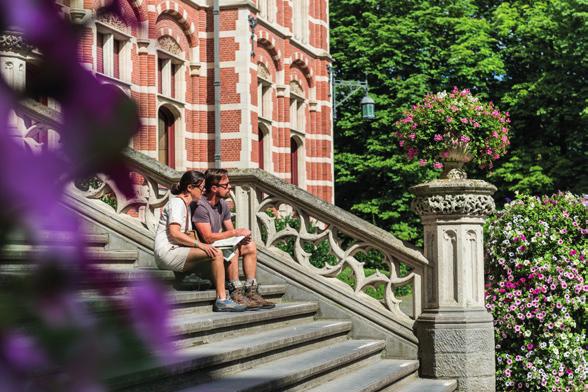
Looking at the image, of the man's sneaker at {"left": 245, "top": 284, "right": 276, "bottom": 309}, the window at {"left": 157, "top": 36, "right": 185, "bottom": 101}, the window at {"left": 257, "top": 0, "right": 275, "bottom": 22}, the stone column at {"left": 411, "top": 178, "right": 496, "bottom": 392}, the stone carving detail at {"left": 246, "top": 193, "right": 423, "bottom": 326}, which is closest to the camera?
the man's sneaker at {"left": 245, "top": 284, "right": 276, "bottom": 309}

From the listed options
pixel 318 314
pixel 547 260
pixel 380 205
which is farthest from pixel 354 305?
pixel 380 205

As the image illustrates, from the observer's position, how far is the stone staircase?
510cm

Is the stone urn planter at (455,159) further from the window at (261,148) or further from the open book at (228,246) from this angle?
the window at (261,148)

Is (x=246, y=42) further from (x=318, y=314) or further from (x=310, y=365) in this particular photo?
(x=310, y=365)

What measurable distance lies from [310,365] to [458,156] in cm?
314

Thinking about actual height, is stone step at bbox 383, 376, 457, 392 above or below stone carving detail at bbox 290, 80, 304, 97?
below

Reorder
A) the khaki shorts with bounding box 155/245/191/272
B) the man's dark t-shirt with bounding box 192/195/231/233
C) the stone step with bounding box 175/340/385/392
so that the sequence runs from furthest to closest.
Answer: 1. the man's dark t-shirt with bounding box 192/195/231/233
2. the khaki shorts with bounding box 155/245/191/272
3. the stone step with bounding box 175/340/385/392

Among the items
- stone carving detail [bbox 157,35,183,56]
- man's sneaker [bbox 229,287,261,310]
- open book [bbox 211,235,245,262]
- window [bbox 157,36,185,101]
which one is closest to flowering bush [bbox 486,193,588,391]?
man's sneaker [bbox 229,287,261,310]

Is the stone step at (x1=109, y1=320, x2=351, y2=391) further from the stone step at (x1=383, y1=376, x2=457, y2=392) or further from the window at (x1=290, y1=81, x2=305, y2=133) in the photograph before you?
the window at (x1=290, y1=81, x2=305, y2=133)

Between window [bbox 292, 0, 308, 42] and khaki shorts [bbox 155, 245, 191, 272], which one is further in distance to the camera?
window [bbox 292, 0, 308, 42]

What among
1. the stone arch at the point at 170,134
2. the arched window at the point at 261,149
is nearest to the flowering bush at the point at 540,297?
the stone arch at the point at 170,134

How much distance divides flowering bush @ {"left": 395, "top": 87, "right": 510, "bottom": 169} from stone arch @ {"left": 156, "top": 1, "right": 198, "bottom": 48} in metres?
12.2

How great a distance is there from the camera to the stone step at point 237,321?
5.64 m

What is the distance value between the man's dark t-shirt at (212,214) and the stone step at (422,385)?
6.34 feet
